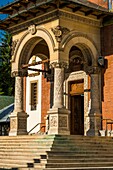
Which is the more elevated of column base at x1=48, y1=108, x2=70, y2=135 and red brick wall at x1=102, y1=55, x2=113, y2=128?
red brick wall at x1=102, y1=55, x2=113, y2=128

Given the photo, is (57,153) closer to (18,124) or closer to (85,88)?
(18,124)

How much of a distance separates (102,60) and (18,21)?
4.57 meters

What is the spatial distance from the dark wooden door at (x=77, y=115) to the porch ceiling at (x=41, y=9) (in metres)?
4.80

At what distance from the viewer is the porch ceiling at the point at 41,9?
18.3m

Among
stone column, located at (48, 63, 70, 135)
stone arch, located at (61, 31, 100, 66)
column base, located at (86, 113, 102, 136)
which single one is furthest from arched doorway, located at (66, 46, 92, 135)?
stone column, located at (48, 63, 70, 135)

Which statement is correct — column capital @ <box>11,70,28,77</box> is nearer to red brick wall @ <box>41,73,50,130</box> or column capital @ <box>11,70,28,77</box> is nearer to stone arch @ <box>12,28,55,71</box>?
stone arch @ <box>12,28,55,71</box>

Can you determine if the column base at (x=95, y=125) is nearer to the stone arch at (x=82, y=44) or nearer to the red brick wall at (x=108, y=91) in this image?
the red brick wall at (x=108, y=91)

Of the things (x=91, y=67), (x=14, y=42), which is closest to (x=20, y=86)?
(x=14, y=42)

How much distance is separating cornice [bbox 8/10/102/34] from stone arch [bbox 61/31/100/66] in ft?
2.29

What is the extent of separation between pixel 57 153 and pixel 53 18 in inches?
249

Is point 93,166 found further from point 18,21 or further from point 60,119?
point 18,21

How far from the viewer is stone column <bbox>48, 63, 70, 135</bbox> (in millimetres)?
17500

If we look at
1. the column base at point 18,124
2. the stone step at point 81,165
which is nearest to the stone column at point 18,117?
the column base at point 18,124

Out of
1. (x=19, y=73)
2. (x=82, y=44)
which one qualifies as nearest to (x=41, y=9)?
(x=82, y=44)
